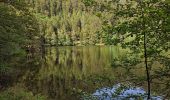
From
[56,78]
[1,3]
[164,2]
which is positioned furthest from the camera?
[56,78]

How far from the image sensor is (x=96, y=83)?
33.9 ft

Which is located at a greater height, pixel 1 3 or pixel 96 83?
pixel 1 3

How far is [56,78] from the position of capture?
171 feet

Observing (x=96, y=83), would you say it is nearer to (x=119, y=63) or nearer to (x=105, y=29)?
(x=119, y=63)

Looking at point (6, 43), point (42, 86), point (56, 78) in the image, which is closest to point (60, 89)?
point (42, 86)

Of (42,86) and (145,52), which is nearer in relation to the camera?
(145,52)

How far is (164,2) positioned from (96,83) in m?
3.13

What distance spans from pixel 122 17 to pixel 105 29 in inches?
23.6

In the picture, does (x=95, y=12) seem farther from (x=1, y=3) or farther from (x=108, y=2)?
(x=1, y=3)

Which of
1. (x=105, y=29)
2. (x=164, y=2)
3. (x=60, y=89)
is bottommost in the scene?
(x=60, y=89)

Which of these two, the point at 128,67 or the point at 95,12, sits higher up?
the point at 95,12

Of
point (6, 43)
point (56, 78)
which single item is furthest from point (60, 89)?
point (6, 43)

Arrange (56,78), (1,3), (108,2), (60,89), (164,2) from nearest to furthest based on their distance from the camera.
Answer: (164,2) < (108,2) < (1,3) < (60,89) < (56,78)

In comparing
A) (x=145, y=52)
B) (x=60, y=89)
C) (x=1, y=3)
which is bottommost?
Answer: (x=60, y=89)
